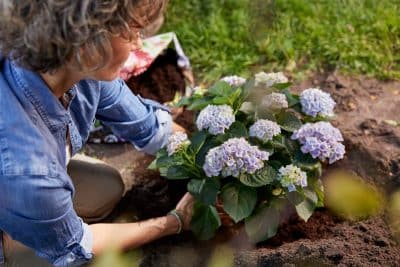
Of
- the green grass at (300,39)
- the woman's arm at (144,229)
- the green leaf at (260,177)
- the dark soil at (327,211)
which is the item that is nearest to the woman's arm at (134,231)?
the woman's arm at (144,229)

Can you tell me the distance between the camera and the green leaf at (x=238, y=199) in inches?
77.9

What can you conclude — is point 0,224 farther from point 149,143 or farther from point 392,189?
point 392,189

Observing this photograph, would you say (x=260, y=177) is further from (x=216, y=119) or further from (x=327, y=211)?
(x=327, y=211)

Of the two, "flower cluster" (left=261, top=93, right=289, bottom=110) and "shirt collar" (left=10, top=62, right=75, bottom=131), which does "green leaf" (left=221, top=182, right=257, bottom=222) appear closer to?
"flower cluster" (left=261, top=93, right=289, bottom=110)

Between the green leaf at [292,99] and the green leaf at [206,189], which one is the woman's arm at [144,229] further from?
the green leaf at [292,99]

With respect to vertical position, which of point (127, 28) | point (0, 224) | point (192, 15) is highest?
point (127, 28)

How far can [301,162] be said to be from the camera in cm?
203

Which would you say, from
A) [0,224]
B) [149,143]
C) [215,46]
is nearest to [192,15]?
[215,46]

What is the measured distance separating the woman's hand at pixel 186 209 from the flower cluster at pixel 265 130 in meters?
0.35

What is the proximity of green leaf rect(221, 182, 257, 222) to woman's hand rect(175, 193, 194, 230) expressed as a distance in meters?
0.20

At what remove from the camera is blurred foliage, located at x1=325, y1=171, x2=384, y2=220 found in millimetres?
2088

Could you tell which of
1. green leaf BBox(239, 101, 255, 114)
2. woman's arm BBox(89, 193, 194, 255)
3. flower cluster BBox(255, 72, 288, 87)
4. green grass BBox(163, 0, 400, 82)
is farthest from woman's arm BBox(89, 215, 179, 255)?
green grass BBox(163, 0, 400, 82)

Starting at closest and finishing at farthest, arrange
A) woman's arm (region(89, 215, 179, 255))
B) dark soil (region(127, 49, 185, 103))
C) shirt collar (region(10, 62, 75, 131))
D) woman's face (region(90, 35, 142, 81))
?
woman's face (region(90, 35, 142, 81)) → shirt collar (region(10, 62, 75, 131)) → woman's arm (region(89, 215, 179, 255)) → dark soil (region(127, 49, 185, 103))

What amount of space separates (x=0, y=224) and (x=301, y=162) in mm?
919
